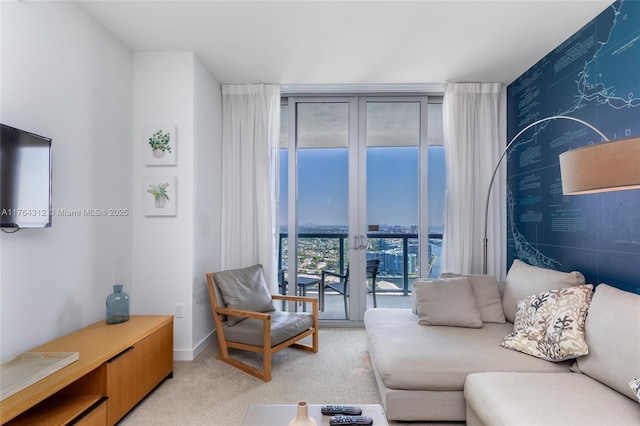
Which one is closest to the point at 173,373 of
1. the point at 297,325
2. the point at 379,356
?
the point at 297,325

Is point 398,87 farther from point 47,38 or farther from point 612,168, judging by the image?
point 47,38

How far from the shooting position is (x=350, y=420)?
1.50m

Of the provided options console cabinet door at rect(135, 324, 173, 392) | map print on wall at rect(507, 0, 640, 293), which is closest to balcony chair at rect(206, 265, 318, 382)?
console cabinet door at rect(135, 324, 173, 392)

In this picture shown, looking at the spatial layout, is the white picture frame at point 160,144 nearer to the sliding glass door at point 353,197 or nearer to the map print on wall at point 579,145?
the sliding glass door at point 353,197

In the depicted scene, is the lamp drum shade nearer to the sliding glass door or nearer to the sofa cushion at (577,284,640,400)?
the sofa cushion at (577,284,640,400)

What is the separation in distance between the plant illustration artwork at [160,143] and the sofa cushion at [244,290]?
1.20 meters

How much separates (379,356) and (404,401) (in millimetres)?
290

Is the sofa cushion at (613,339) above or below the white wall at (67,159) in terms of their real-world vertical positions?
below

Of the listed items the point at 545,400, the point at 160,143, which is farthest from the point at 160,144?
the point at 545,400

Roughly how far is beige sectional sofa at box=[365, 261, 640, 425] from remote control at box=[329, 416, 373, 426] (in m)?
0.57

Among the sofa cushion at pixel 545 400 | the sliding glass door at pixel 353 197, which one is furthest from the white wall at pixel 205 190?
the sofa cushion at pixel 545 400

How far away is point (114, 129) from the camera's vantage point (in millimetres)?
2762

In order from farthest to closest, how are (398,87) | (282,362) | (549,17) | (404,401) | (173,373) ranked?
1. (398,87)
2. (282,362)
3. (173,373)
4. (549,17)
5. (404,401)

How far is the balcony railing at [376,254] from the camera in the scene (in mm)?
3914
